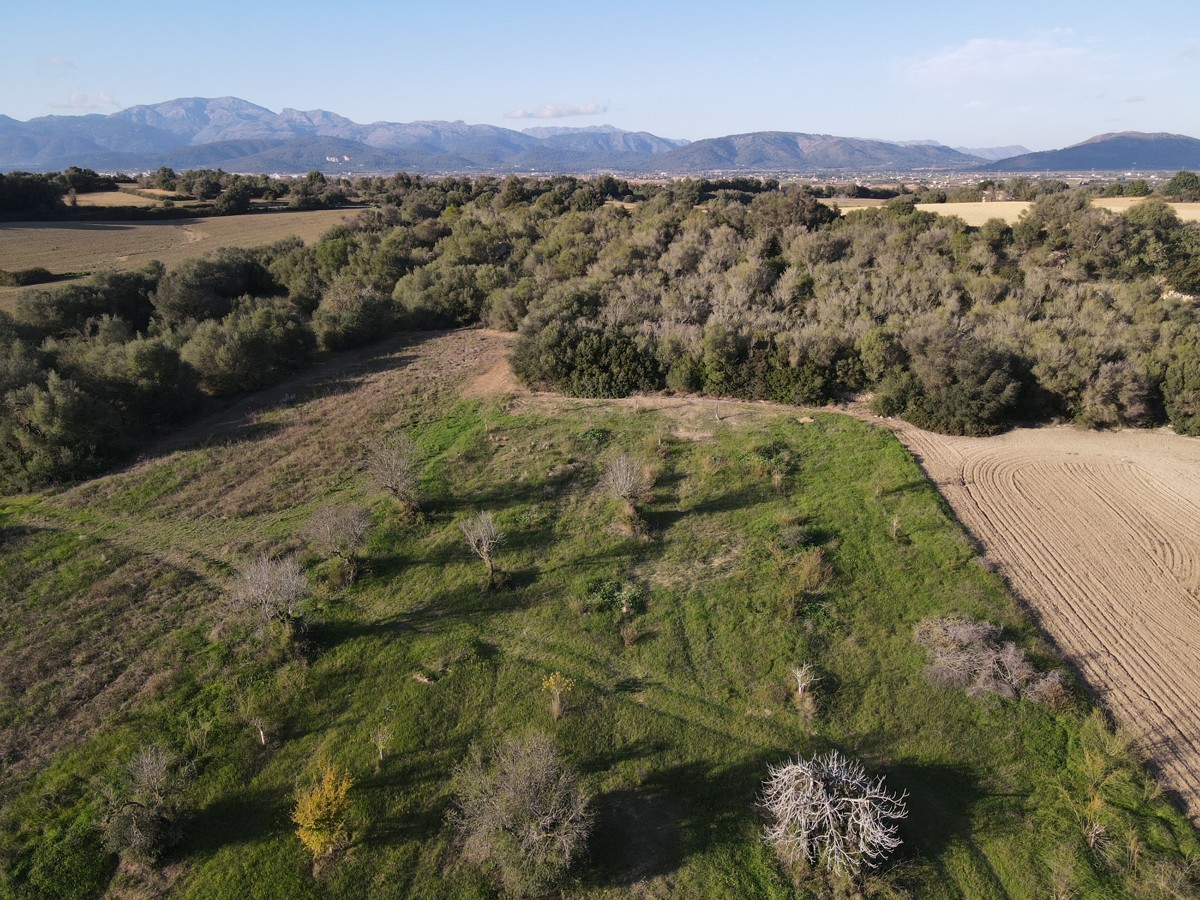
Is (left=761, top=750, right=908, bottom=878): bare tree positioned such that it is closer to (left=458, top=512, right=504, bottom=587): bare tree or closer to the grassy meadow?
the grassy meadow

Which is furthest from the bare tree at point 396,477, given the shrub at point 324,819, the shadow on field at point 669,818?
the shadow on field at point 669,818

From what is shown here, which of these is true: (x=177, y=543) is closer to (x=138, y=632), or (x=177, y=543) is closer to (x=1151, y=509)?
(x=138, y=632)

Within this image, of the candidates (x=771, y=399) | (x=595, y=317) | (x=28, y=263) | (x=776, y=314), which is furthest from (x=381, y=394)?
(x=28, y=263)

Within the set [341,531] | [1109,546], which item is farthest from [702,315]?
[341,531]

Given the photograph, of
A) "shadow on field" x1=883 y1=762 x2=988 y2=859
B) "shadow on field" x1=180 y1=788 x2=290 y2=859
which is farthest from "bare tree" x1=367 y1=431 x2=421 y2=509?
"shadow on field" x1=883 y1=762 x2=988 y2=859

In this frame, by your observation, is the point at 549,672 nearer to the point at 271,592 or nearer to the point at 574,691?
the point at 574,691

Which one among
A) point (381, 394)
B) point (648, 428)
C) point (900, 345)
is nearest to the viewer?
point (648, 428)

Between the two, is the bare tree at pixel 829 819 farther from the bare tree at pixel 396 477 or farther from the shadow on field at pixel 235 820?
the bare tree at pixel 396 477
